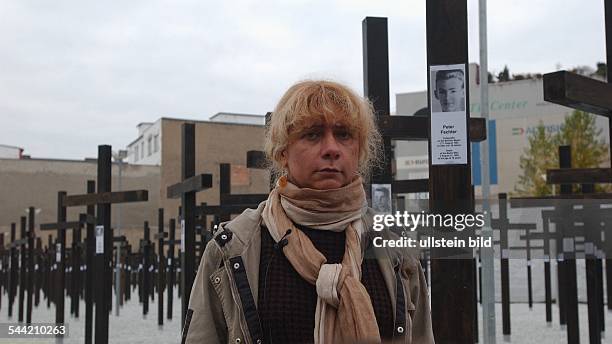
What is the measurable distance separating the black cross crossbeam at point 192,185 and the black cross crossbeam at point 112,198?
0.36 metres

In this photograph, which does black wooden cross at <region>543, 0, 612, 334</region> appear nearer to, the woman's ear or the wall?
the woman's ear

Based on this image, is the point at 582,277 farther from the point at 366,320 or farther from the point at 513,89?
the point at 513,89

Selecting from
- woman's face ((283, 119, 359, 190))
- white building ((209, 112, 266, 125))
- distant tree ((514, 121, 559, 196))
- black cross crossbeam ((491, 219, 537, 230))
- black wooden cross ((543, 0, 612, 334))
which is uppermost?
white building ((209, 112, 266, 125))

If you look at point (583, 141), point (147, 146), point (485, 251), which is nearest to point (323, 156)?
point (485, 251)

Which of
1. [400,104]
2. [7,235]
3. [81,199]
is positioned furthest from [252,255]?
[7,235]

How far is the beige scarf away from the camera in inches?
91.0

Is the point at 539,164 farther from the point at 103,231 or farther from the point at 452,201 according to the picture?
the point at 452,201

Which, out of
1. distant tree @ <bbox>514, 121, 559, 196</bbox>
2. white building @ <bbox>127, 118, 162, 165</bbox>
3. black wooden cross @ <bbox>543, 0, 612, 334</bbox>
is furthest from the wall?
black wooden cross @ <bbox>543, 0, 612, 334</bbox>

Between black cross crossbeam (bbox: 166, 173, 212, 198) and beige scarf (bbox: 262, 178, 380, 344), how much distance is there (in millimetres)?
4279

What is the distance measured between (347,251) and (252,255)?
0.31 meters

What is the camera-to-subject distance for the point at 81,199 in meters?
9.00

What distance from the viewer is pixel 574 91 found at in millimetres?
3293

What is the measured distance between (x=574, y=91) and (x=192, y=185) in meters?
4.44

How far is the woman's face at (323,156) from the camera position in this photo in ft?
8.05
